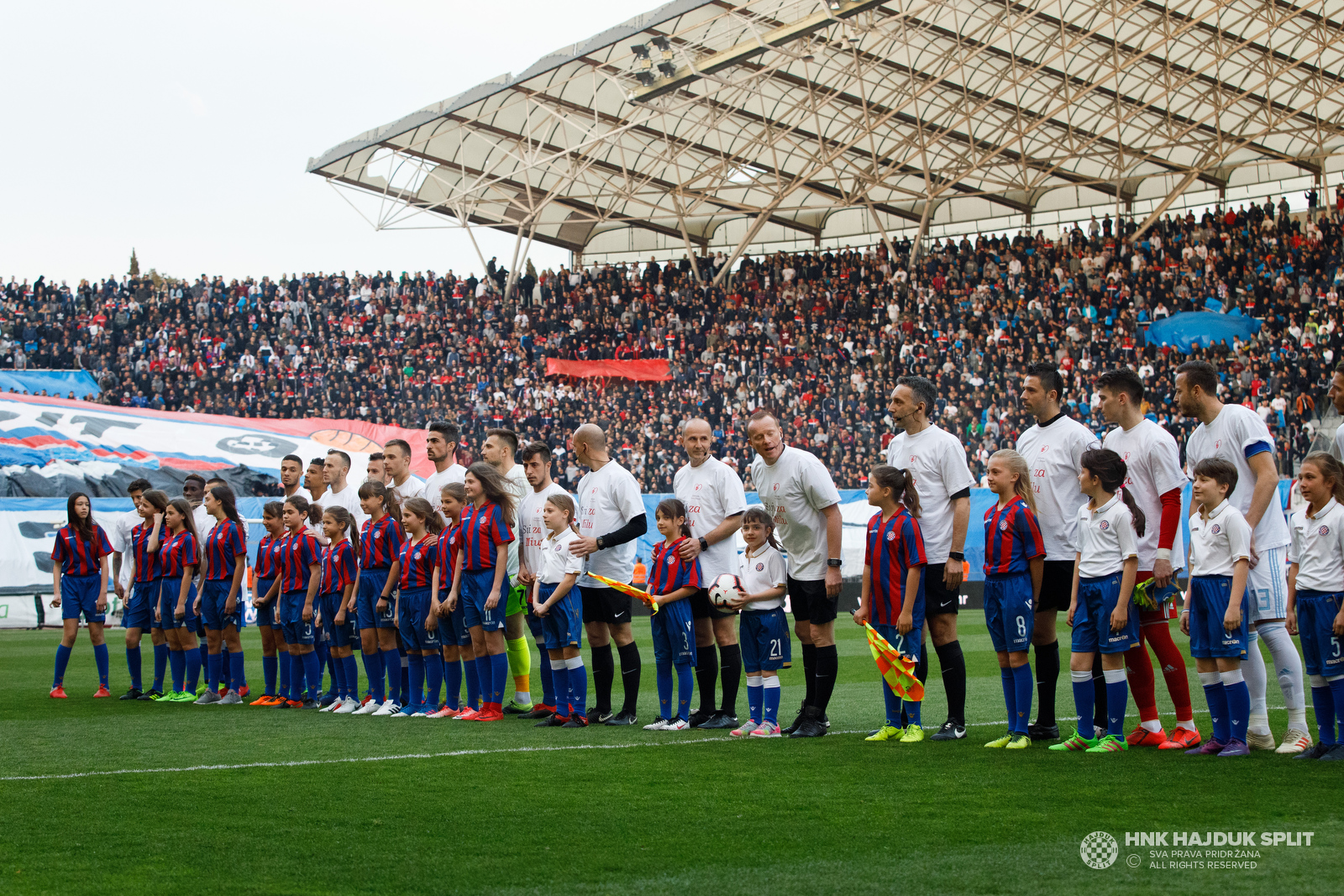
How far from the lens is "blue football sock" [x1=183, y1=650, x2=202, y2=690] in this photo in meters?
11.5

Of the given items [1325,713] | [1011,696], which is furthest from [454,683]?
[1325,713]

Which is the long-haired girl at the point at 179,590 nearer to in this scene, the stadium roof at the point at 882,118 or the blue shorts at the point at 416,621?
the blue shorts at the point at 416,621

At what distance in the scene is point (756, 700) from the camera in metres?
7.89

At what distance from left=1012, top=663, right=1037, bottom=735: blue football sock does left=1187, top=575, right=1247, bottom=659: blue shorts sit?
91cm

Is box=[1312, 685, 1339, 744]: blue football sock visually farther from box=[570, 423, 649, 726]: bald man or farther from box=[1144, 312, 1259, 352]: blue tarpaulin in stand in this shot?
box=[1144, 312, 1259, 352]: blue tarpaulin in stand

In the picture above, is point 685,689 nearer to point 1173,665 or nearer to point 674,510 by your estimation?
point 674,510

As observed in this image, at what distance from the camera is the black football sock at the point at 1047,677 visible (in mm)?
7297

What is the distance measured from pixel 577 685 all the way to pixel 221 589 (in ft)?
13.9

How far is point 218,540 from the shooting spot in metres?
11.2

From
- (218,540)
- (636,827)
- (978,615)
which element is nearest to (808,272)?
(978,615)

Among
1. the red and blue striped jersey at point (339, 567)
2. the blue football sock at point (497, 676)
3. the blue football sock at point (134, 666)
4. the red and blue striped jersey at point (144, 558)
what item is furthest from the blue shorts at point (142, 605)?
the blue football sock at point (497, 676)

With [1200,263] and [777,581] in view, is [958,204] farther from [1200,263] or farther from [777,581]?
[777,581]

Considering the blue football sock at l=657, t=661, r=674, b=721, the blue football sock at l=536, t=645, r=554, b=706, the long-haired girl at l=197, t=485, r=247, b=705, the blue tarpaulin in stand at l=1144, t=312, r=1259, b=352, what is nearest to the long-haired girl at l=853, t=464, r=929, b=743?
the blue football sock at l=657, t=661, r=674, b=721

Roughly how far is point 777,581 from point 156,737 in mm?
4241
